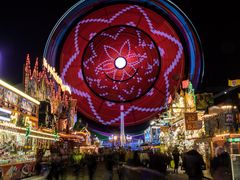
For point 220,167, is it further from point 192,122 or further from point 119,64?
point 119,64

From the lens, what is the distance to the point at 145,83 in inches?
3344

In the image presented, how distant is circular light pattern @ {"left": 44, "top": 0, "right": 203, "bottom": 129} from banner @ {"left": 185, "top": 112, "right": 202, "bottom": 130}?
4872 centimetres

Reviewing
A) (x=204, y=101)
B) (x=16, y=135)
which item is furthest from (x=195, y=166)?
(x=204, y=101)

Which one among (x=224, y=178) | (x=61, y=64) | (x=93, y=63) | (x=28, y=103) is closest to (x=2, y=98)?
(x=28, y=103)

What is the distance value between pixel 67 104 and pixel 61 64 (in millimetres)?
17594

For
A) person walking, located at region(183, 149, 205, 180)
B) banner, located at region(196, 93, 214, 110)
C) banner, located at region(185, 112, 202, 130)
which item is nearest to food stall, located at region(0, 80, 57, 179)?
banner, located at region(185, 112, 202, 130)

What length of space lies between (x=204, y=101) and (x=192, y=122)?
2.29 m

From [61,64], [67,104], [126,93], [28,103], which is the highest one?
[61,64]

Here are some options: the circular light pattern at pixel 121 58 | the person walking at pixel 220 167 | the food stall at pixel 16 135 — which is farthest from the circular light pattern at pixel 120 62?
the person walking at pixel 220 167

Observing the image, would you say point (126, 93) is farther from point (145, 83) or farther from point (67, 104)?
point (67, 104)

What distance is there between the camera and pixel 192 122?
2730cm

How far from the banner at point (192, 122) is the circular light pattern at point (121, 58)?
160ft

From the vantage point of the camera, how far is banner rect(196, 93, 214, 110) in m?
28.0

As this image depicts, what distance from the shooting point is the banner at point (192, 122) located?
27.2 m
